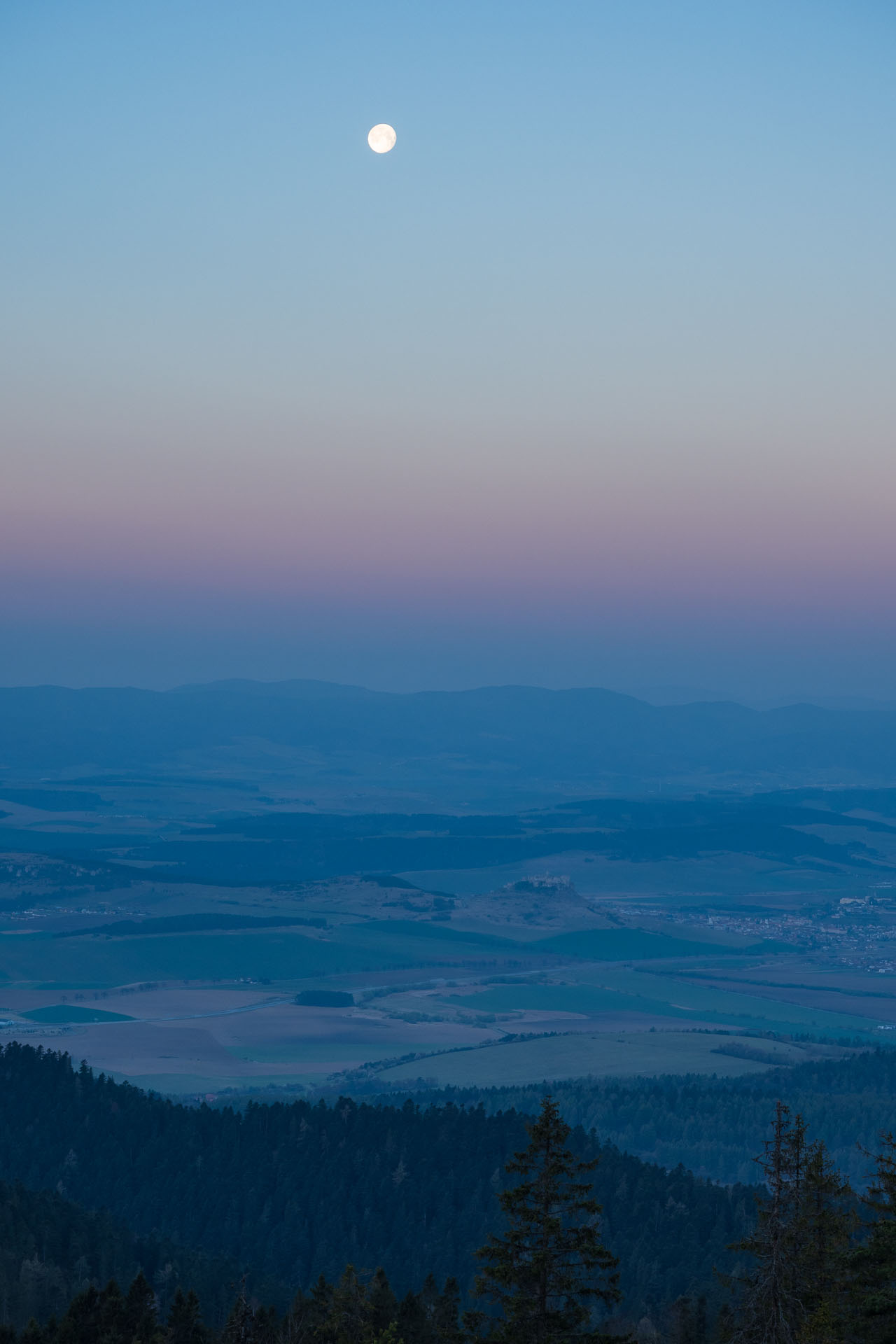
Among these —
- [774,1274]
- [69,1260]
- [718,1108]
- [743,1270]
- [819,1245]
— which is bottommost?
[69,1260]

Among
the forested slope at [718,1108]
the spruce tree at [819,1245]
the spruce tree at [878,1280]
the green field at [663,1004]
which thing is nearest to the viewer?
the spruce tree at [878,1280]

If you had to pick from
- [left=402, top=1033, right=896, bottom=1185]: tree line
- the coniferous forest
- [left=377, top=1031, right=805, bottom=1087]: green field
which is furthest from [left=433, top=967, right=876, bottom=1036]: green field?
the coniferous forest

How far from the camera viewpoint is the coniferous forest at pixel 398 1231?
22.0 m

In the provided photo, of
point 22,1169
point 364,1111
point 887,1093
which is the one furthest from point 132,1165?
point 887,1093

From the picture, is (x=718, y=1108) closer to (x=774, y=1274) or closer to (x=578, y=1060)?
(x=578, y=1060)

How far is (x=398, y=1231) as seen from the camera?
224ft

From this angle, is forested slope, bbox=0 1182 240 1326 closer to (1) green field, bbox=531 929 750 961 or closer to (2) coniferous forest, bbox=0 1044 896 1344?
(2) coniferous forest, bbox=0 1044 896 1344

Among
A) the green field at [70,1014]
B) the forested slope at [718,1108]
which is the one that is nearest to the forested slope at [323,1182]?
the forested slope at [718,1108]

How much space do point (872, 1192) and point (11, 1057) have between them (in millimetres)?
71554

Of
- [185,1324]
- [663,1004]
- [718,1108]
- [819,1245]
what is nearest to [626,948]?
[663,1004]

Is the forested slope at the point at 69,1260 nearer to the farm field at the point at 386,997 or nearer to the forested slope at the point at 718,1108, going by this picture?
the forested slope at the point at 718,1108

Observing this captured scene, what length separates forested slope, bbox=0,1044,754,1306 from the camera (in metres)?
63.3

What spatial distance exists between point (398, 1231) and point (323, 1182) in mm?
5076

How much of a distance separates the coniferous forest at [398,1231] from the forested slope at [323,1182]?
0.43 ft
